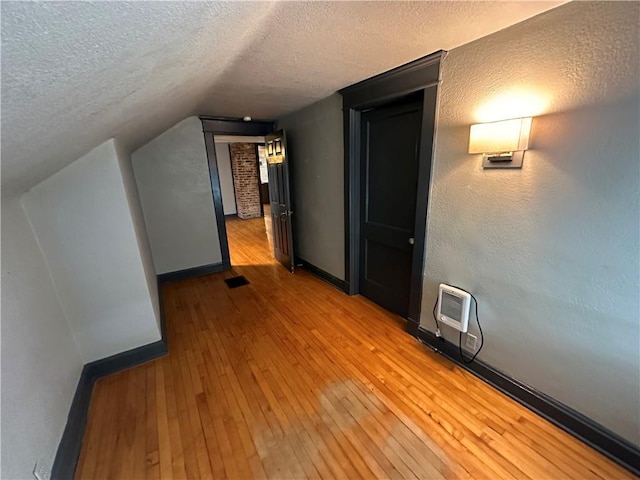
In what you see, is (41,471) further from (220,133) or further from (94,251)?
(220,133)

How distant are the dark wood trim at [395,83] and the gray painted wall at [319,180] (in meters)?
0.28

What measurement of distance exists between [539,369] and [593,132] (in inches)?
51.2

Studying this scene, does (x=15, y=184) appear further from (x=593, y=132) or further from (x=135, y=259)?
(x=593, y=132)

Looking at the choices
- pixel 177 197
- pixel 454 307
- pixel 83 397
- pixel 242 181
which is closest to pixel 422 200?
pixel 454 307

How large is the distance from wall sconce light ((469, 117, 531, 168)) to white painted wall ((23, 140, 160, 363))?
2.29 meters

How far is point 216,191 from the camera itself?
12.4 ft

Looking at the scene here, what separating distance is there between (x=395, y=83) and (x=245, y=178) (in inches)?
261

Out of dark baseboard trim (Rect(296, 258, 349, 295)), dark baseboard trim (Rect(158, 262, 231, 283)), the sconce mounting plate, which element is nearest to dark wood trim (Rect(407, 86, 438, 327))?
the sconce mounting plate

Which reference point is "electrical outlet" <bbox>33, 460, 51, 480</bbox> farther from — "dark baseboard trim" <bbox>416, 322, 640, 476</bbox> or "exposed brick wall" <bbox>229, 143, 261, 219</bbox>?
"exposed brick wall" <bbox>229, 143, 261, 219</bbox>

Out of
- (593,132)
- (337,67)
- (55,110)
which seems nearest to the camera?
(55,110)


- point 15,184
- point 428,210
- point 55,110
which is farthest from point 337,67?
point 15,184

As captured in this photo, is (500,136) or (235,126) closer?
(500,136)

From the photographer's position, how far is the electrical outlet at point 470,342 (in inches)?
74.7

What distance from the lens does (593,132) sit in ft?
4.07
